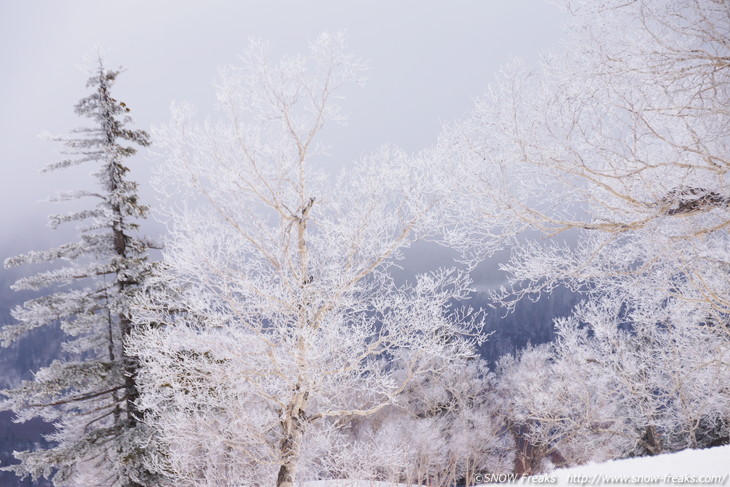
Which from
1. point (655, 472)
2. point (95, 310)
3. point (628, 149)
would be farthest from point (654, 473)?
point (95, 310)

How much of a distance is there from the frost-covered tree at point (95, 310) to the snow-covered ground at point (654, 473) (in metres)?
8.52

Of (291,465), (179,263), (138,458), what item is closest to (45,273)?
(138,458)

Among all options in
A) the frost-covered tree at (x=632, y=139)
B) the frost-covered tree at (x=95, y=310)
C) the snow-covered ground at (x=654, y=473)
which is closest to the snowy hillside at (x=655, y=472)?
the snow-covered ground at (x=654, y=473)

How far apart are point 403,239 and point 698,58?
14.9 ft

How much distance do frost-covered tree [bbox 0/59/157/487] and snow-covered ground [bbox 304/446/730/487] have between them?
28.0 ft

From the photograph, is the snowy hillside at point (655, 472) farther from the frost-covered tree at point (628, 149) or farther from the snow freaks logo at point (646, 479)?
the frost-covered tree at point (628, 149)

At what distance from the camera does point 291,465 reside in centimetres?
678

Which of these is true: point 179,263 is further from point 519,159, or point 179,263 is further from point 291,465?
point 519,159

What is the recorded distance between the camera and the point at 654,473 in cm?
315

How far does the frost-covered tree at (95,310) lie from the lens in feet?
28.7

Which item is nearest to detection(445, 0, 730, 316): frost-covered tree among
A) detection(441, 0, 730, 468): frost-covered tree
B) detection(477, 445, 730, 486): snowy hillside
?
detection(441, 0, 730, 468): frost-covered tree

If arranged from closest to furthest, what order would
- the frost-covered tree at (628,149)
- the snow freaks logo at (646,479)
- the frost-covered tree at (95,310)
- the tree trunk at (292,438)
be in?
1. the snow freaks logo at (646,479)
2. the frost-covered tree at (628,149)
3. the tree trunk at (292,438)
4. the frost-covered tree at (95,310)

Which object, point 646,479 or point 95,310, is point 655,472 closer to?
point 646,479

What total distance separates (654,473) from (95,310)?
10.7m
